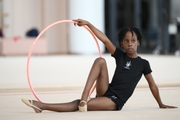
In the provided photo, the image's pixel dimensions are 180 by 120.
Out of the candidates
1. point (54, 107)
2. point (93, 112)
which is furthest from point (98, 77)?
point (54, 107)

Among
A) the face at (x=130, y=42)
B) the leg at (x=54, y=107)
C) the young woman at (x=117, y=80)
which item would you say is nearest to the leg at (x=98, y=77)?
the young woman at (x=117, y=80)

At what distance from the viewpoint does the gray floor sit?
3377 mm

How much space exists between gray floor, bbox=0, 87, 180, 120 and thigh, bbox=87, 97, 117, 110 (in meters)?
0.08

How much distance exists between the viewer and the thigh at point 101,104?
368 centimetres

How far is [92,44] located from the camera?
1652 cm

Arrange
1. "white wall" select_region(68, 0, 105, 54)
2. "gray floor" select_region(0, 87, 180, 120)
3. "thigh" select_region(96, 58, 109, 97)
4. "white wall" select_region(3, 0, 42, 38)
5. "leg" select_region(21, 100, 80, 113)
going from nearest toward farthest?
"gray floor" select_region(0, 87, 180, 120)
"leg" select_region(21, 100, 80, 113)
"thigh" select_region(96, 58, 109, 97)
"white wall" select_region(68, 0, 105, 54)
"white wall" select_region(3, 0, 42, 38)

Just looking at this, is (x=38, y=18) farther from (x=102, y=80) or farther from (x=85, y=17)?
(x=102, y=80)

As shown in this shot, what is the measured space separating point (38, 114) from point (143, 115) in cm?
82

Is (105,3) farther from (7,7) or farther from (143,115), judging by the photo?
(143,115)

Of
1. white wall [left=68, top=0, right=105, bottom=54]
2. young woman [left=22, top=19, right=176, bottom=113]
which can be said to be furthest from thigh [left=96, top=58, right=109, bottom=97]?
white wall [left=68, top=0, right=105, bottom=54]

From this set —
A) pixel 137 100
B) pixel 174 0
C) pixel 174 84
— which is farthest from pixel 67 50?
pixel 137 100

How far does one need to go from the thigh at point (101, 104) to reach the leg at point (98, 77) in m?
0.10

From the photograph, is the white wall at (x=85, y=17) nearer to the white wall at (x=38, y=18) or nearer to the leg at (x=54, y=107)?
the white wall at (x=38, y=18)

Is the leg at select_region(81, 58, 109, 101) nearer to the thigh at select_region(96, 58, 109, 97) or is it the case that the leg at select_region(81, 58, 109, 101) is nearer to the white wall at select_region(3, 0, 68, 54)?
the thigh at select_region(96, 58, 109, 97)
